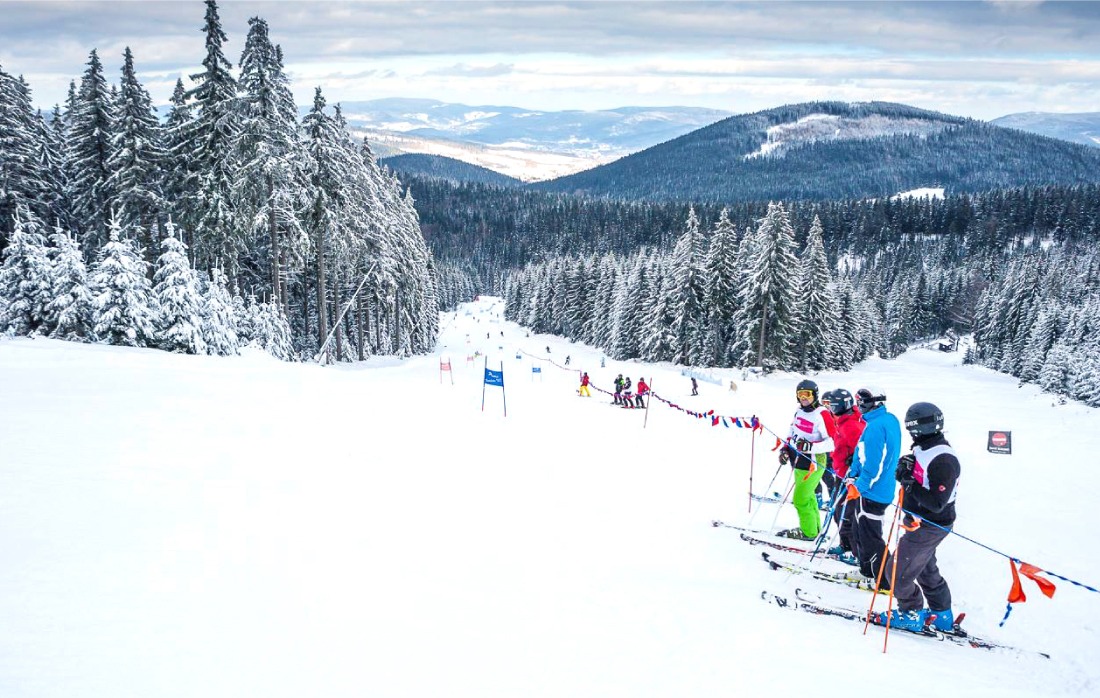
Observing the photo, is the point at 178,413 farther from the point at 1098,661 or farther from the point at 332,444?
the point at 1098,661

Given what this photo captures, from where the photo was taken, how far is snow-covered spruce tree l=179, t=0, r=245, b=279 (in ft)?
88.1

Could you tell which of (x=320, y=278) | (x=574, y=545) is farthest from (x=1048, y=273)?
(x=574, y=545)

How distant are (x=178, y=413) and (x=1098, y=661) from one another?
13426mm

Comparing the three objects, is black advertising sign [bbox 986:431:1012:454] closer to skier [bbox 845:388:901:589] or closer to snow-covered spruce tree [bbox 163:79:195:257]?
skier [bbox 845:388:901:589]

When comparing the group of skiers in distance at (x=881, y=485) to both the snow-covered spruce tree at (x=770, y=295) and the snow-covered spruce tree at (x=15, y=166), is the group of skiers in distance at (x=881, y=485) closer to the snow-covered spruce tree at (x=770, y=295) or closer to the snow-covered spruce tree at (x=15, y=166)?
the snow-covered spruce tree at (x=15, y=166)

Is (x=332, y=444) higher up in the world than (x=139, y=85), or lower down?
lower down

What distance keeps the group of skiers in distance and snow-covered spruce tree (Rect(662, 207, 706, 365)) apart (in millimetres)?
42246

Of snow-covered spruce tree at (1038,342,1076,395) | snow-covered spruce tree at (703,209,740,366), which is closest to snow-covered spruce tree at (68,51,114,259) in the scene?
snow-covered spruce tree at (703,209,740,366)

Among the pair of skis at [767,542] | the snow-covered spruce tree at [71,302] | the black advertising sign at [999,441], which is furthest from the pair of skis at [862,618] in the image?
the snow-covered spruce tree at [71,302]

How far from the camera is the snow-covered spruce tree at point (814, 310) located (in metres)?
49.5

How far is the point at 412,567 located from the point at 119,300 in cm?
1836

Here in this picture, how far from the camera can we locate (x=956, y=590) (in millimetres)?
7926

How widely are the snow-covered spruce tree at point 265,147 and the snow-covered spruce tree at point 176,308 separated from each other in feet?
20.2

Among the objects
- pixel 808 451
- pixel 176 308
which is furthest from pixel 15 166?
pixel 808 451
